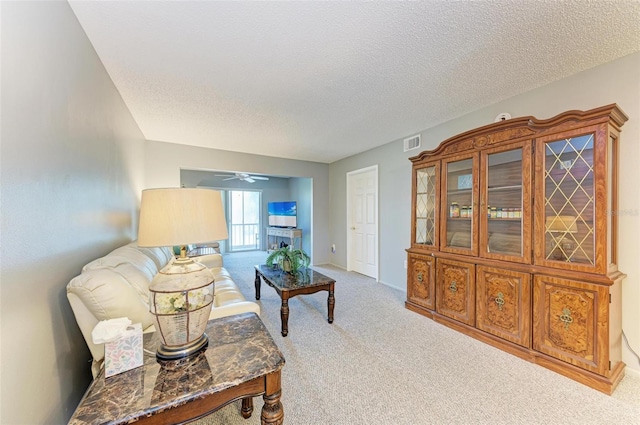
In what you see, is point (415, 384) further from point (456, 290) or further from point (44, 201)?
point (44, 201)

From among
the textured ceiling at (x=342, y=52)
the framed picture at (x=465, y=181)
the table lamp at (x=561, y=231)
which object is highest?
the textured ceiling at (x=342, y=52)

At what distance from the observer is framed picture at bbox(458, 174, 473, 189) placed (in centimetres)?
250

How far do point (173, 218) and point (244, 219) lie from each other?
7.05 metres

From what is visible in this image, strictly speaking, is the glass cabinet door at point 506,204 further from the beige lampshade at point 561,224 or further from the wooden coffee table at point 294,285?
the wooden coffee table at point 294,285

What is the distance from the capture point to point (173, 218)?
1058 millimetres

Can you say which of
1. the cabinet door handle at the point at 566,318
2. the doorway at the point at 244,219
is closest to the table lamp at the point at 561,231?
the cabinet door handle at the point at 566,318

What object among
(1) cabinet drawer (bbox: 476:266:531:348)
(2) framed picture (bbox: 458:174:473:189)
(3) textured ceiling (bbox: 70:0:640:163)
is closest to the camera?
(3) textured ceiling (bbox: 70:0:640:163)

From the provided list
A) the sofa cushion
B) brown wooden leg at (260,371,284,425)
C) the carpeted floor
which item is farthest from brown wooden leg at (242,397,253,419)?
the sofa cushion

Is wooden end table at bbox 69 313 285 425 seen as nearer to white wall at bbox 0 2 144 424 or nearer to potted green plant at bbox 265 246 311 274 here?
white wall at bbox 0 2 144 424

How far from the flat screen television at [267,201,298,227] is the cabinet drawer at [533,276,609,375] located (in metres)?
5.21

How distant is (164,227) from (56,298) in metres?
0.73

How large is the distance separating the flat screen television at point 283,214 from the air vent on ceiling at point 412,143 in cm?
355

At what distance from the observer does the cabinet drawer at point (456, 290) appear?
2.39m

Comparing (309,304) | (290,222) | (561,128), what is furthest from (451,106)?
(290,222)
